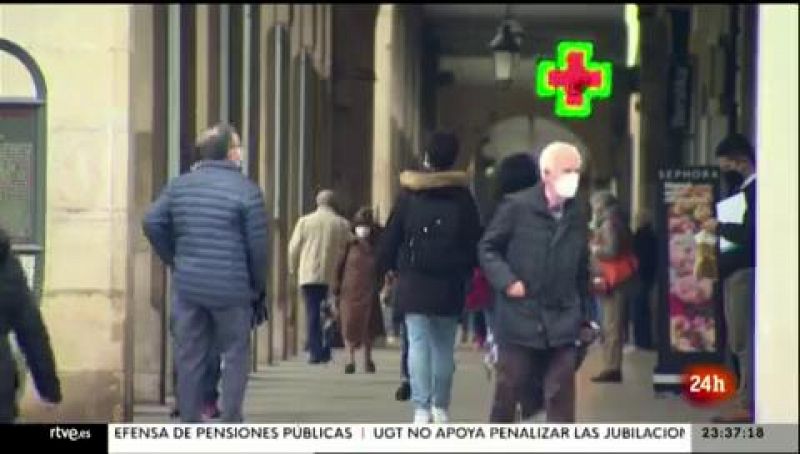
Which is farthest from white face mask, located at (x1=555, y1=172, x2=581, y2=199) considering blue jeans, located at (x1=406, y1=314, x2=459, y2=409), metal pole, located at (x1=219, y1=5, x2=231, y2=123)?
metal pole, located at (x1=219, y1=5, x2=231, y2=123)

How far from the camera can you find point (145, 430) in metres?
8.62

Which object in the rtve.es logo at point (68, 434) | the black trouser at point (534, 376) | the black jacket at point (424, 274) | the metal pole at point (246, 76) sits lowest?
the rtve.es logo at point (68, 434)

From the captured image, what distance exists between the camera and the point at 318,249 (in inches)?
354

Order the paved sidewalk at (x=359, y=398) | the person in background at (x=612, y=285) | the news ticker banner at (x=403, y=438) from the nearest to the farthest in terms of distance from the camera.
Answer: the news ticker banner at (x=403, y=438), the paved sidewalk at (x=359, y=398), the person in background at (x=612, y=285)

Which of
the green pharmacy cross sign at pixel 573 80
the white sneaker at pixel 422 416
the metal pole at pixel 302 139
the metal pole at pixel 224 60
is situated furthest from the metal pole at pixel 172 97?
the green pharmacy cross sign at pixel 573 80

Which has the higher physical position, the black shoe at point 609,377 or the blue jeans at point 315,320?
the blue jeans at point 315,320

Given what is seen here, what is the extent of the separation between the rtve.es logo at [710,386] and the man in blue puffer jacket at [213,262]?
2.39m

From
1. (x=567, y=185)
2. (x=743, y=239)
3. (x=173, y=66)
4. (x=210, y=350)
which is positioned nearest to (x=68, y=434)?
(x=210, y=350)

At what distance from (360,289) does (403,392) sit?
0.52 metres

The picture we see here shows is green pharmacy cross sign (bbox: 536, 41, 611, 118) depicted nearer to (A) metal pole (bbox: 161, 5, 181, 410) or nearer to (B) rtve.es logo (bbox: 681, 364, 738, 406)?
(B) rtve.es logo (bbox: 681, 364, 738, 406)

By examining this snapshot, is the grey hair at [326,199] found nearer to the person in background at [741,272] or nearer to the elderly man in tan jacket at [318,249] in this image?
the elderly man in tan jacket at [318,249]

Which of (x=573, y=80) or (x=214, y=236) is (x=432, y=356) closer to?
(x=214, y=236)

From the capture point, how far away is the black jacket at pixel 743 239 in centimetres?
914

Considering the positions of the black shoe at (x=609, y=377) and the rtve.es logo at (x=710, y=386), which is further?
the black shoe at (x=609, y=377)
